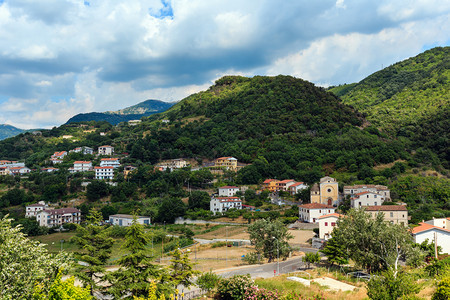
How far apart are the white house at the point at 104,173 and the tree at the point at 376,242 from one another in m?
71.8

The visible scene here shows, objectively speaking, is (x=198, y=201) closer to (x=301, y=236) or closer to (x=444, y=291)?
(x=301, y=236)

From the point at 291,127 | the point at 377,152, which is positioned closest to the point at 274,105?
the point at 291,127

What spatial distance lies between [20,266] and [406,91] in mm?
151625

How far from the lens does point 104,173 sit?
8862cm

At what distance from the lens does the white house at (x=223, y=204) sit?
216ft

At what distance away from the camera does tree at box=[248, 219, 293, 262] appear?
38.6m

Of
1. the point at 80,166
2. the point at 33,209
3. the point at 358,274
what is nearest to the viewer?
the point at 358,274

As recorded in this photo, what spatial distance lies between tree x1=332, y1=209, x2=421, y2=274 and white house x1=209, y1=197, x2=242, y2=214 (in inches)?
1455

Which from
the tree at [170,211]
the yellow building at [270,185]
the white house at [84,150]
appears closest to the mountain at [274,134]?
the yellow building at [270,185]

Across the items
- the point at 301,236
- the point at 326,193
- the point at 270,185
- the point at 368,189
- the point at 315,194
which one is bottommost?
the point at 301,236

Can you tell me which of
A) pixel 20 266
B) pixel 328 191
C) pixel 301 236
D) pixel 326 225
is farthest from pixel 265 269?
pixel 328 191

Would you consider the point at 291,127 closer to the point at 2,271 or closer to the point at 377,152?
the point at 377,152

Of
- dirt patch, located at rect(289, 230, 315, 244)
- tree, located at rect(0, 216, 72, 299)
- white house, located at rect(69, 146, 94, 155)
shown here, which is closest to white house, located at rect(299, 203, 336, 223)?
dirt patch, located at rect(289, 230, 315, 244)

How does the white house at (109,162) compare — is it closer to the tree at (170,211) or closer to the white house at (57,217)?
the white house at (57,217)
